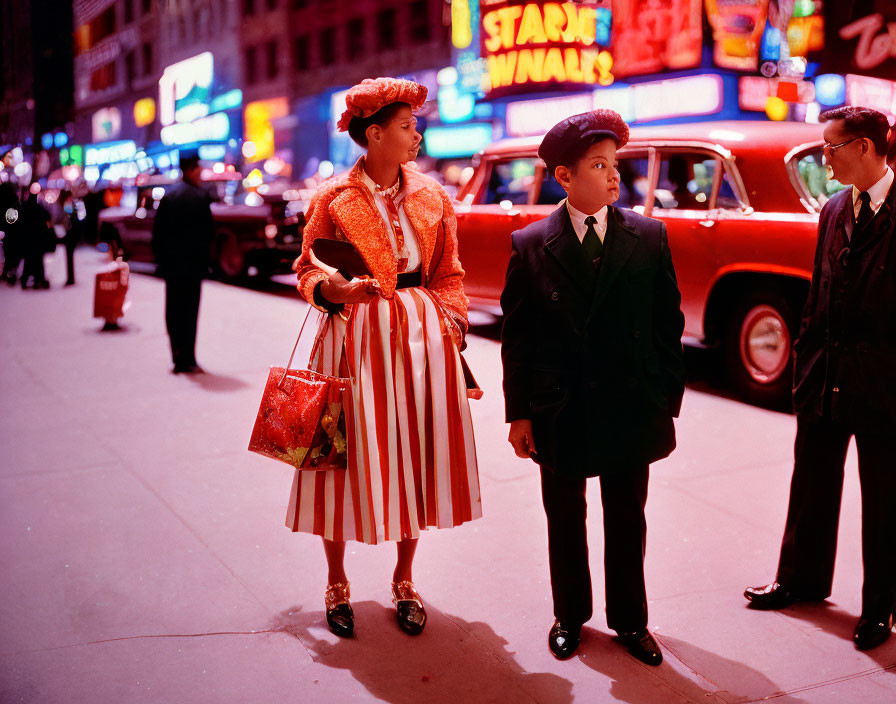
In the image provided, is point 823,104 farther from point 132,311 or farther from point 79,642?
point 79,642

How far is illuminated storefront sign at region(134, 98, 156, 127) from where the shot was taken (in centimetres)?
5775

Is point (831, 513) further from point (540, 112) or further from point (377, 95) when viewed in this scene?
point (540, 112)

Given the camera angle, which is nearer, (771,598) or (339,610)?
(339,610)

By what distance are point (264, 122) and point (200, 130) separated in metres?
8.85

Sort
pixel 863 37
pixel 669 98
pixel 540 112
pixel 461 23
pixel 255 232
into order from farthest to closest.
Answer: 1. pixel 461 23
2. pixel 540 112
3. pixel 255 232
4. pixel 669 98
5. pixel 863 37

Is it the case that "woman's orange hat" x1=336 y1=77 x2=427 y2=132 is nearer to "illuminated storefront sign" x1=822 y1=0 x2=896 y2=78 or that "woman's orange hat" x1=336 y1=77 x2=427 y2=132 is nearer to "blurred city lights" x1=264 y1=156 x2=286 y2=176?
"illuminated storefront sign" x1=822 y1=0 x2=896 y2=78

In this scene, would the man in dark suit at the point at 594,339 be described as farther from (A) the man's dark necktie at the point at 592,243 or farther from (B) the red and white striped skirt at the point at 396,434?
(B) the red and white striped skirt at the point at 396,434

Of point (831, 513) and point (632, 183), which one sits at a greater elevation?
point (632, 183)

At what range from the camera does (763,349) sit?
682 cm

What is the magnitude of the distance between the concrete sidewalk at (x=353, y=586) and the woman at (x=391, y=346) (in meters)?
0.32

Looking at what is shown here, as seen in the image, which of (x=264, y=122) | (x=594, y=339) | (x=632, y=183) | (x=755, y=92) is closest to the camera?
(x=594, y=339)

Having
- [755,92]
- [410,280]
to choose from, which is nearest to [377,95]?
[410,280]

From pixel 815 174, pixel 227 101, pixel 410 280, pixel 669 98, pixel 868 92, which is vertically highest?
pixel 227 101

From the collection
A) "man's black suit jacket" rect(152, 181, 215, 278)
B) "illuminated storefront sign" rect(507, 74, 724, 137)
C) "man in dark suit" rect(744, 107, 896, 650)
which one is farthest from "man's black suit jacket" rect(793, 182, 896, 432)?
"illuminated storefront sign" rect(507, 74, 724, 137)
